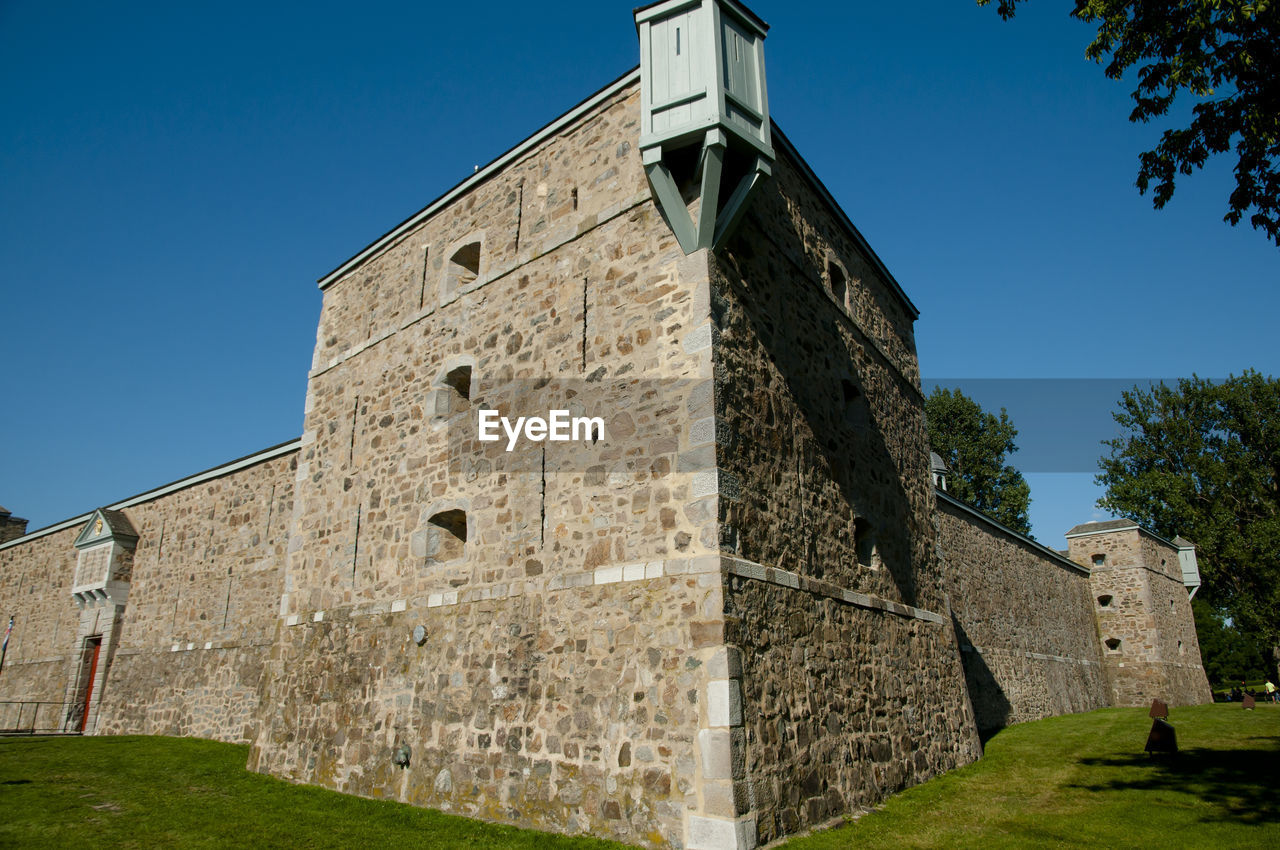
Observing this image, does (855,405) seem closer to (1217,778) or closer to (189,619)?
(1217,778)

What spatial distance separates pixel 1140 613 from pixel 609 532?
27.0 m

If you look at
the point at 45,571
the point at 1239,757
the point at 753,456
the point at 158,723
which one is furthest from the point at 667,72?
the point at 45,571

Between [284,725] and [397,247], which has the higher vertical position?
[397,247]

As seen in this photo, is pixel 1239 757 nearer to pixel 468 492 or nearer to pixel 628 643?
pixel 628 643

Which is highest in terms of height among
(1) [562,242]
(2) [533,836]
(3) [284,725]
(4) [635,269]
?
(1) [562,242]

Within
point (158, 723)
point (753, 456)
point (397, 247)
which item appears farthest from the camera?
point (158, 723)

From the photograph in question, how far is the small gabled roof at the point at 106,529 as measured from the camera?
19078mm

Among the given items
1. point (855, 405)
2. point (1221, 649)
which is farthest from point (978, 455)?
point (855, 405)

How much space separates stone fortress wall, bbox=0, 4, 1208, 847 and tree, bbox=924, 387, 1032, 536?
2605 cm

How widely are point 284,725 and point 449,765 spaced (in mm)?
3892

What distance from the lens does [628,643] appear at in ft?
23.3

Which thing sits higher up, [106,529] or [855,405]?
[855,405]

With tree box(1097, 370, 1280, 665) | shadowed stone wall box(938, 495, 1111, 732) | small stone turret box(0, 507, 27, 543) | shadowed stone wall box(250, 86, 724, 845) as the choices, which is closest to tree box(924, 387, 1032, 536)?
tree box(1097, 370, 1280, 665)

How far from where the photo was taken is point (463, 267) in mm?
11023
